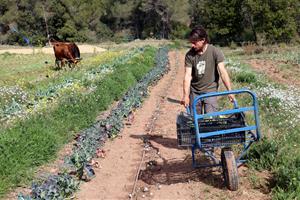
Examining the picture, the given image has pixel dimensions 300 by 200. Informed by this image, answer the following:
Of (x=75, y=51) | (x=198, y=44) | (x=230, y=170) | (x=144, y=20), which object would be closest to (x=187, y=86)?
(x=198, y=44)

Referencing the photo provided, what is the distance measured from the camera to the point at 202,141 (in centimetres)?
542

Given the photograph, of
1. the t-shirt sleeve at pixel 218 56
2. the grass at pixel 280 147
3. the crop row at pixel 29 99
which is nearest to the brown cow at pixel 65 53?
the crop row at pixel 29 99

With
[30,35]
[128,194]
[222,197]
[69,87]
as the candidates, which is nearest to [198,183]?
[222,197]

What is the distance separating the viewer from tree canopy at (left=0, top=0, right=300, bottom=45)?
1844 inches

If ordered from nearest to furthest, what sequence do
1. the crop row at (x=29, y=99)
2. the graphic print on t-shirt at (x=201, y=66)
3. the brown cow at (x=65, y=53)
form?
1. the graphic print on t-shirt at (x=201, y=66)
2. the crop row at (x=29, y=99)
3. the brown cow at (x=65, y=53)

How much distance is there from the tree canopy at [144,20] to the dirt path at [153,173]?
40494 mm

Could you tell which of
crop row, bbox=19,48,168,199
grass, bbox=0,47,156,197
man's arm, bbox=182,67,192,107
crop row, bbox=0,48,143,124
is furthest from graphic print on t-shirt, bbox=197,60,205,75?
crop row, bbox=0,48,143,124

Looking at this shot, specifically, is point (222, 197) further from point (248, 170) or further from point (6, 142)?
point (6, 142)

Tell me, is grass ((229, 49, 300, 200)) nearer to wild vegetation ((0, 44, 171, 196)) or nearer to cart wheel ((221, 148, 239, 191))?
cart wheel ((221, 148, 239, 191))

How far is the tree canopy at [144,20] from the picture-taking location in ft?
154

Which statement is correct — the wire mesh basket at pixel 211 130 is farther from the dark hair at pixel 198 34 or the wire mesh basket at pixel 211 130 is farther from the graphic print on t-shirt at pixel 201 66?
the dark hair at pixel 198 34

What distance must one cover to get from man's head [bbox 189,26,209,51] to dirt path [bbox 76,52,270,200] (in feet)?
6.36

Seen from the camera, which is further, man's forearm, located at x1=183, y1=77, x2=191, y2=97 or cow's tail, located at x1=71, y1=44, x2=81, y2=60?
cow's tail, located at x1=71, y1=44, x2=81, y2=60

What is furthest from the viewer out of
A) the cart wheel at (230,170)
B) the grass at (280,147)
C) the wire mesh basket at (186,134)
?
the wire mesh basket at (186,134)
